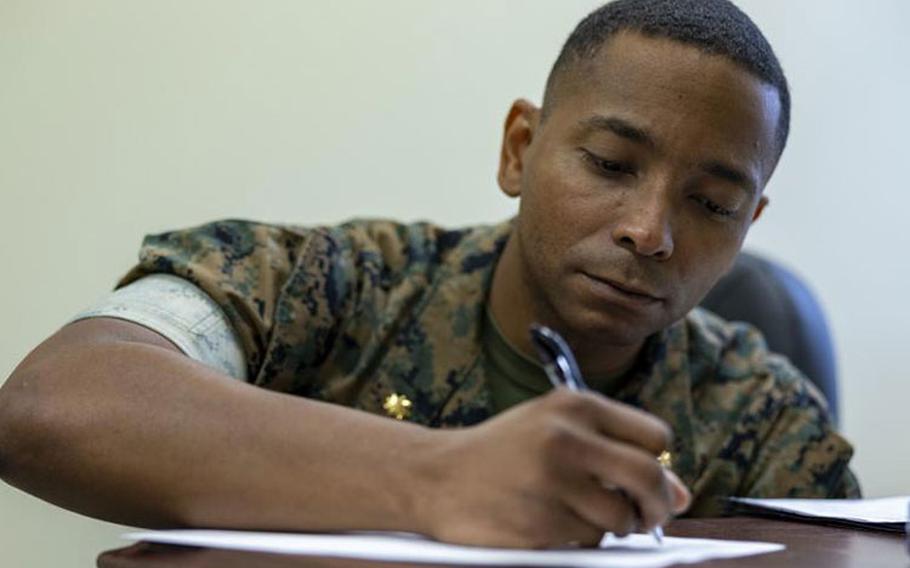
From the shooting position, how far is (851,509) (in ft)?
3.84

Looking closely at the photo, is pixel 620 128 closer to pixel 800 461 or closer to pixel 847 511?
pixel 847 511

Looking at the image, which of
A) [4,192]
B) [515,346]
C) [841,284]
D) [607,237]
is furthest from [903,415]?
[4,192]

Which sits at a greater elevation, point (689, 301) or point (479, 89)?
point (479, 89)

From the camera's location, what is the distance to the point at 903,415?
8.30 feet

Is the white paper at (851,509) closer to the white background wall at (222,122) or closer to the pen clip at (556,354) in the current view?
the pen clip at (556,354)

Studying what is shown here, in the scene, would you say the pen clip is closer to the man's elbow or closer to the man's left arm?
the man's elbow

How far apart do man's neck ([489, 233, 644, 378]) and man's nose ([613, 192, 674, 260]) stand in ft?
0.74

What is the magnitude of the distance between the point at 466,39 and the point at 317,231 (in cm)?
62

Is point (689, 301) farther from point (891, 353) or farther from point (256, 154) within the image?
point (891, 353)

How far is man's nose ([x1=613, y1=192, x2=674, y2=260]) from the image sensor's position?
1140 millimetres

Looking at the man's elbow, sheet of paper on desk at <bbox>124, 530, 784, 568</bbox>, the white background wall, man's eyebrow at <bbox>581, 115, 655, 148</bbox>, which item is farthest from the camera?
the white background wall

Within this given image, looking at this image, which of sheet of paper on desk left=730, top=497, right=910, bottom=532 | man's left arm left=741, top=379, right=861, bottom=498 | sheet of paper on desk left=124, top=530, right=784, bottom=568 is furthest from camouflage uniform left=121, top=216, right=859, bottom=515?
sheet of paper on desk left=124, top=530, right=784, bottom=568

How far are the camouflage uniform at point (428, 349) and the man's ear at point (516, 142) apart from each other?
10 cm

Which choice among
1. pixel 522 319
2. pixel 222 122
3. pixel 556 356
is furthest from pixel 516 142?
pixel 556 356
